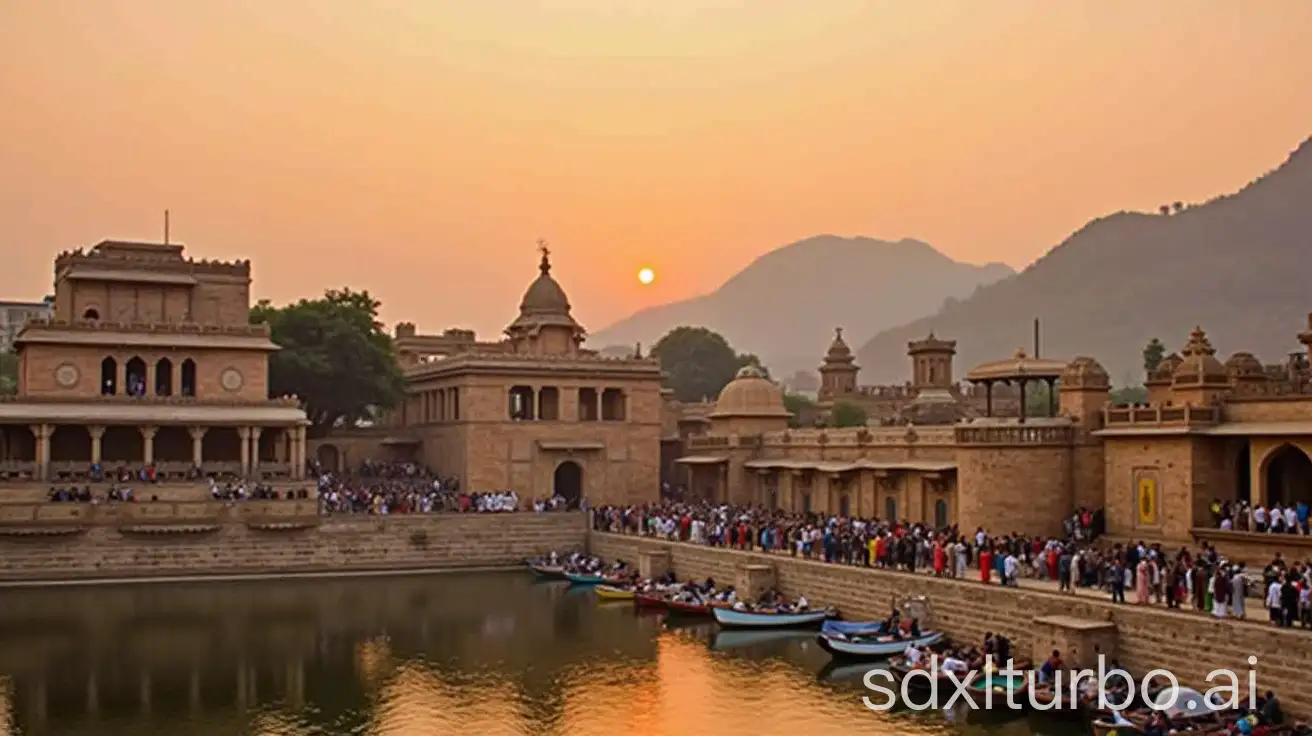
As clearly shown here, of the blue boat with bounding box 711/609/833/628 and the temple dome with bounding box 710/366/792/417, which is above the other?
the temple dome with bounding box 710/366/792/417

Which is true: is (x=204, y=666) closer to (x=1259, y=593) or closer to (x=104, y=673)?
(x=104, y=673)

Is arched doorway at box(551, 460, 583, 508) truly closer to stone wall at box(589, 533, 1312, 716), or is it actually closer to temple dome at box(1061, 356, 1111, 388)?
stone wall at box(589, 533, 1312, 716)

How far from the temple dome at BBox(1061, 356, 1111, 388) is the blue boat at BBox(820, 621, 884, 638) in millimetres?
8896

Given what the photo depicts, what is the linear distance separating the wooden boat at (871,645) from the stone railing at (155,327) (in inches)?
1189

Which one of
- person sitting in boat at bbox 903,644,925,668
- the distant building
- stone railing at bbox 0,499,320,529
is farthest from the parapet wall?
the distant building

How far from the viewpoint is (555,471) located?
56.1 meters

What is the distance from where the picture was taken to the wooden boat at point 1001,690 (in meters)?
25.0

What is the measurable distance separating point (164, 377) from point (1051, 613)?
1437 inches

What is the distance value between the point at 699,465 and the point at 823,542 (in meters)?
19.9

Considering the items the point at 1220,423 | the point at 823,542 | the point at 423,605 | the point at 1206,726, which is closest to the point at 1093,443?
the point at 1220,423

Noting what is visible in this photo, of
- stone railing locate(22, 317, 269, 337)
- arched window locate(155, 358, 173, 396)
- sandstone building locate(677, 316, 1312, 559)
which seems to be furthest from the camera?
arched window locate(155, 358, 173, 396)

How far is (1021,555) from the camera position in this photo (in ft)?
106

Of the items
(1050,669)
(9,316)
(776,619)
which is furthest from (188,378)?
(9,316)

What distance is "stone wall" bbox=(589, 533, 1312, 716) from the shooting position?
22578mm
